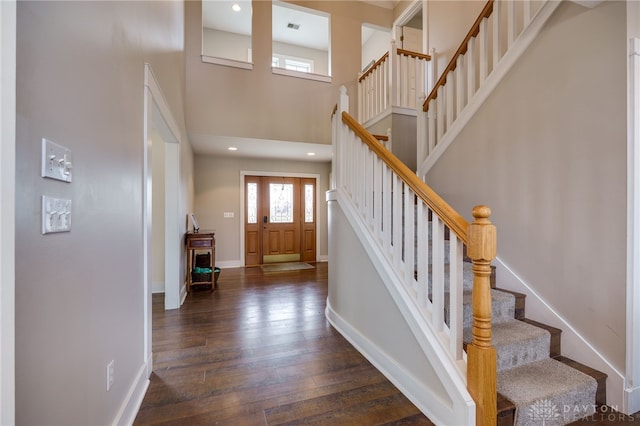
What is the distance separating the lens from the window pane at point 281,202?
6.50 metres

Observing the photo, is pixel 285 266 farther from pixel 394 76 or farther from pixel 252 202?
pixel 394 76

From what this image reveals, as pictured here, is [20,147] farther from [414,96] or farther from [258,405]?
[414,96]

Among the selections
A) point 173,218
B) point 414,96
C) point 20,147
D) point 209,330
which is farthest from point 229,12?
point 20,147

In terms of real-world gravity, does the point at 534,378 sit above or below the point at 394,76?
below

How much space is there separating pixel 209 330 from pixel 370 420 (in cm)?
186

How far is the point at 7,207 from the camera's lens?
652 millimetres

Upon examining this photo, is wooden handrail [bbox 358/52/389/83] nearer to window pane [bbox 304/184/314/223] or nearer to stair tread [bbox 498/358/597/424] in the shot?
window pane [bbox 304/184/314/223]

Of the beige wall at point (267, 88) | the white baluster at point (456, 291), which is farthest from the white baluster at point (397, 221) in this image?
the beige wall at point (267, 88)

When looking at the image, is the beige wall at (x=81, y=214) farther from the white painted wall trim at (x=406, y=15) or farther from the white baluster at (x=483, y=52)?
the white painted wall trim at (x=406, y=15)

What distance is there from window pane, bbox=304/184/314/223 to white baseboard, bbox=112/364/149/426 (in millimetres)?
5013

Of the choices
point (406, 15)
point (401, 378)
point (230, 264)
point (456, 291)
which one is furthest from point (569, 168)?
point (230, 264)

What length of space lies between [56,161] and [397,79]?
3866 mm

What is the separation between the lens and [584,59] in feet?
6.13

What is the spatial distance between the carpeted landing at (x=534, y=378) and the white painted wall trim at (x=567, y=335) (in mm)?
130
